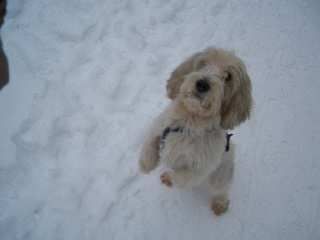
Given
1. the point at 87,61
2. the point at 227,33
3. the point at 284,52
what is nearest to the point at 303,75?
the point at 284,52

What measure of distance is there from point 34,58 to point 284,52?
4297 mm

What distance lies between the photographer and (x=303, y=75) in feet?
17.3

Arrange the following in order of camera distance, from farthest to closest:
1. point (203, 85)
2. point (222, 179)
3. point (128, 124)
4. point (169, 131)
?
point (128, 124) < point (222, 179) < point (169, 131) < point (203, 85)

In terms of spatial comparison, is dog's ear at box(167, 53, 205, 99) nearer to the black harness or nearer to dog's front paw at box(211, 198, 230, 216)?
the black harness

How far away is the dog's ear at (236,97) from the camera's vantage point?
2.77 m

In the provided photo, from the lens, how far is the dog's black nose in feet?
8.41

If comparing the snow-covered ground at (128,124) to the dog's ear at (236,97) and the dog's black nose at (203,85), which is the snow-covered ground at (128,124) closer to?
the dog's ear at (236,97)

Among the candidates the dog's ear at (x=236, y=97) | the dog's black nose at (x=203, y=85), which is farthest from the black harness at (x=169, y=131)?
the dog's black nose at (x=203, y=85)

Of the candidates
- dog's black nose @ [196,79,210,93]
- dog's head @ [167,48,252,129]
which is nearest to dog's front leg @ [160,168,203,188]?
dog's head @ [167,48,252,129]

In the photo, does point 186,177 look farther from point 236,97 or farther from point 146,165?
point 236,97

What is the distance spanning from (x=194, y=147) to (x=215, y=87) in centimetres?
76

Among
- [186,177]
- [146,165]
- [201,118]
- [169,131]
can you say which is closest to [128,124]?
[146,165]

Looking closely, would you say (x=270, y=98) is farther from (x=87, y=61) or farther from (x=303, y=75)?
(x=87, y=61)

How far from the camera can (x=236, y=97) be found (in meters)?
2.83
